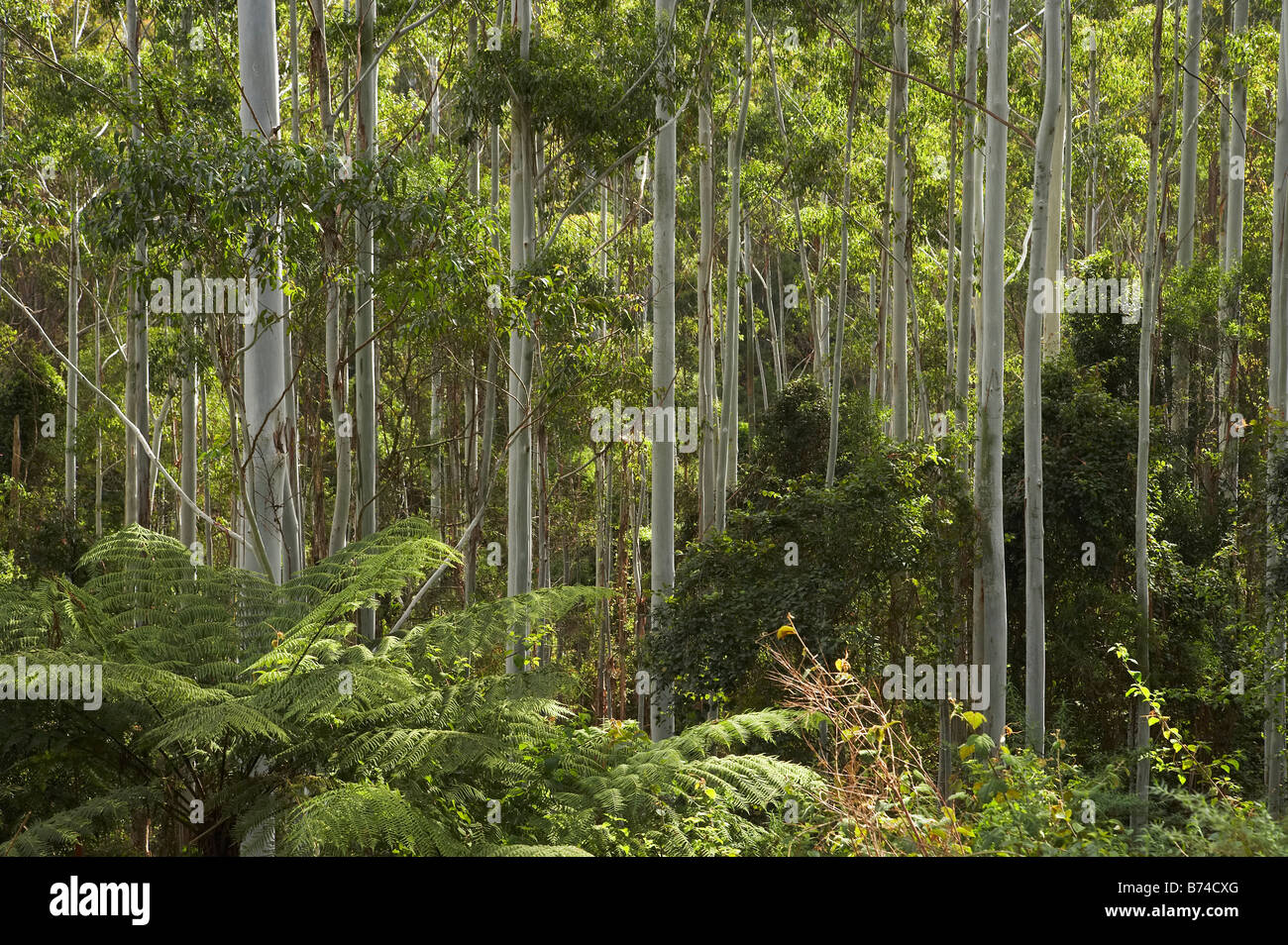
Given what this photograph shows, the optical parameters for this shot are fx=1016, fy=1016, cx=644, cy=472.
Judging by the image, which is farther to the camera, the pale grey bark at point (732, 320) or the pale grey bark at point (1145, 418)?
the pale grey bark at point (732, 320)

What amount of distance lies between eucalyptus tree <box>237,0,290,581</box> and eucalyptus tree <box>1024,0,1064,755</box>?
17.1ft

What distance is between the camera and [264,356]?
5672 mm

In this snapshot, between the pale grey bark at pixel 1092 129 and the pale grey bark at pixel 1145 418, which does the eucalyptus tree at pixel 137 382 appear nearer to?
the pale grey bark at pixel 1145 418

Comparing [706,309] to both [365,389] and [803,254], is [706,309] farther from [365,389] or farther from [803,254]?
[365,389]

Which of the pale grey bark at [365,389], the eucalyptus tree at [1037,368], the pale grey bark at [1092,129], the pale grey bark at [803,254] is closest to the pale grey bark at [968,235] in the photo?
the eucalyptus tree at [1037,368]

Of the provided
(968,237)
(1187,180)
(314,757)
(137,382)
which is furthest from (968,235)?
(137,382)

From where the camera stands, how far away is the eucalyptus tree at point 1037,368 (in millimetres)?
7418

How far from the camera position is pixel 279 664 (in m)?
3.82

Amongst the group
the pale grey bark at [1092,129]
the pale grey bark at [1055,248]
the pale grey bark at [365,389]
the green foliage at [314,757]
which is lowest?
the green foliage at [314,757]

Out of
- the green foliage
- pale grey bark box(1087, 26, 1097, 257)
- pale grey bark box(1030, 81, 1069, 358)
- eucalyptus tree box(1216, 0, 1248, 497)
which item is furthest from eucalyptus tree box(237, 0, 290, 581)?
pale grey bark box(1087, 26, 1097, 257)

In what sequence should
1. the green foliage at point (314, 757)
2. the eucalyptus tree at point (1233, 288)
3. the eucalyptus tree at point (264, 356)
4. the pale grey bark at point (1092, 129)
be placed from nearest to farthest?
the green foliage at point (314, 757)
the eucalyptus tree at point (264, 356)
the eucalyptus tree at point (1233, 288)
the pale grey bark at point (1092, 129)

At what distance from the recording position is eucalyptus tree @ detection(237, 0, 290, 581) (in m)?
5.59

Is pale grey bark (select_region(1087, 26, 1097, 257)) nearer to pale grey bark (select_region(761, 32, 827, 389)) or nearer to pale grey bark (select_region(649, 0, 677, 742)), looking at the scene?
pale grey bark (select_region(761, 32, 827, 389))

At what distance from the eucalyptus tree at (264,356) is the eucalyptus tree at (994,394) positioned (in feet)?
17.0
